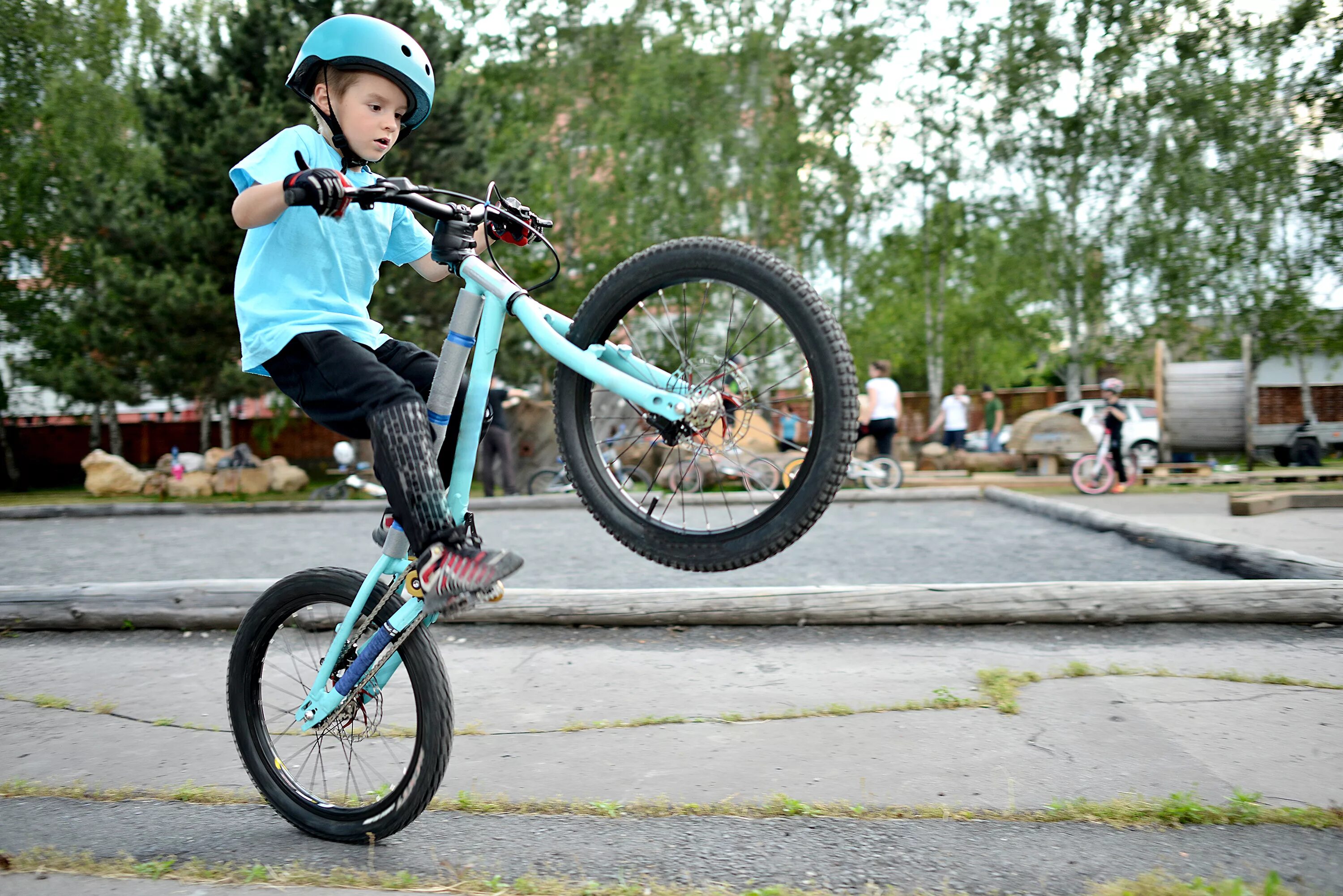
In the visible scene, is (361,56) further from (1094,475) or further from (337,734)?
(1094,475)

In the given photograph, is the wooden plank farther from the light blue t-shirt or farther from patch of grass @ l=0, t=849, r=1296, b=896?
the light blue t-shirt

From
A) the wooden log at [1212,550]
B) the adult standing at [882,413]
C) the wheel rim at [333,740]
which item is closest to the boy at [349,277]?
the wheel rim at [333,740]

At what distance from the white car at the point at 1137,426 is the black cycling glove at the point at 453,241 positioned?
1728 cm

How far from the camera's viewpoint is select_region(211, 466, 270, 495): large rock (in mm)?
18078

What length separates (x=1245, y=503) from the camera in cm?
895

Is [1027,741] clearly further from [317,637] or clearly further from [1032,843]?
[317,637]

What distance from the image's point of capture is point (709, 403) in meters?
2.36

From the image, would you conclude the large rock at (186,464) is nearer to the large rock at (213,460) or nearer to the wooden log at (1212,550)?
the large rock at (213,460)

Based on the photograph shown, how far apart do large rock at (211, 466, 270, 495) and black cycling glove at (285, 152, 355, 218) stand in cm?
1741

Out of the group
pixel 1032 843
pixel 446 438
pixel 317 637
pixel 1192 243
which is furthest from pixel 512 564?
pixel 1192 243

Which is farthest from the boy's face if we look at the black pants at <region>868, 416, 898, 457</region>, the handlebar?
the black pants at <region>868, 416, 898, 457</region>

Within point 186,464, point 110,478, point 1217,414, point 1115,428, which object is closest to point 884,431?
point 1115,428

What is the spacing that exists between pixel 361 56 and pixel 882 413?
38.4ft

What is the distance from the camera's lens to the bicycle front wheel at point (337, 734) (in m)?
2.67
